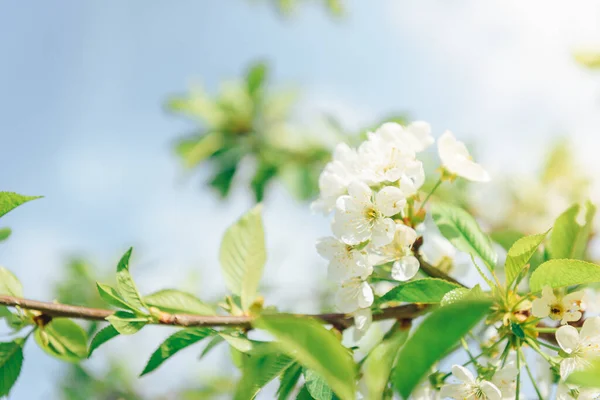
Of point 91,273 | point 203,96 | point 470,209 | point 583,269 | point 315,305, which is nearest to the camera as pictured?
point 583,269

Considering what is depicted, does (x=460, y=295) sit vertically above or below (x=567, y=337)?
above

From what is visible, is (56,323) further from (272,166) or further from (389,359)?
(272,166)

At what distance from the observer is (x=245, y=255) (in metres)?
1.08

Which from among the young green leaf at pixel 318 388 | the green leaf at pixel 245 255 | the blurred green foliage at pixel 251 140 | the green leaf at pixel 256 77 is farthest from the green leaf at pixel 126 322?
the green leaf at pixel 256 77

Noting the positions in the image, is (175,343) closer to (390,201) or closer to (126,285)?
(126,285)

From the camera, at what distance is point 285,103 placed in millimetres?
3268

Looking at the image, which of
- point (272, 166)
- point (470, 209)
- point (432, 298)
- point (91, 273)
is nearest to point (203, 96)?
point (272, 166)

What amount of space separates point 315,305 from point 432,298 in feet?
6.72

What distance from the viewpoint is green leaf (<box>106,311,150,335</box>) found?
93 cm

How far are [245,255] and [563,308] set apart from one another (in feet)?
2.02

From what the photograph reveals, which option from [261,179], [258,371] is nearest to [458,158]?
[258,371]

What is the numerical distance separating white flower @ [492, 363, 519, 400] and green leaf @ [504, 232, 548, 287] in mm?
152

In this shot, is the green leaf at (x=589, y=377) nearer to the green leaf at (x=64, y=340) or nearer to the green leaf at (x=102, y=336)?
the green leaf at (x=102, y=336)

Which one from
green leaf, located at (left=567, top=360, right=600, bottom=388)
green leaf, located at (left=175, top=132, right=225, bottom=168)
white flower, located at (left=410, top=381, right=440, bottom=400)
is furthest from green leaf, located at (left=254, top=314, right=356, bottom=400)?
green leaf, located at (left=175, top=132, right=225, bottom=168)
